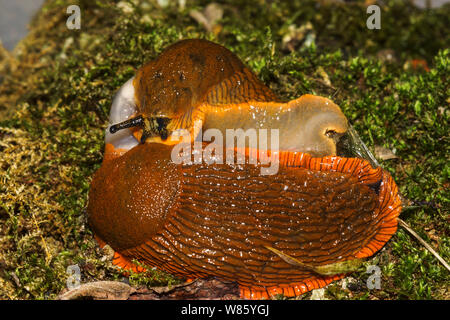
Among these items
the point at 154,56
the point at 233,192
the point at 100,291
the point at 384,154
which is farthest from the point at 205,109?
the point at 384,154

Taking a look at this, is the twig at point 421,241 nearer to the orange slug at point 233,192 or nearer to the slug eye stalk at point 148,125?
the orange slug at point 233,192

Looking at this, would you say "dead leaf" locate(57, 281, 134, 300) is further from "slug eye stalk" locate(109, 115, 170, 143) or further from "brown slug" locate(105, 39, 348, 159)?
"slug eye stalk" locate(109, 115, 170, 143)

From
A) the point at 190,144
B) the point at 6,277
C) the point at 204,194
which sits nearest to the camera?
the point at 204,194

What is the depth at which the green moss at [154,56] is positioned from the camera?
138 inches

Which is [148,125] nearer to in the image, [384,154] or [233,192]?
[233,192]

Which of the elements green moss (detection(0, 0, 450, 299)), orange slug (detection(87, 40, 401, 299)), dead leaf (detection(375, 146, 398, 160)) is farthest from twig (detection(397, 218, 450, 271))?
dead leaf (detection(375, 146, 398, 160))

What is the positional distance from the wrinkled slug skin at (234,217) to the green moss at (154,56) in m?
0.42

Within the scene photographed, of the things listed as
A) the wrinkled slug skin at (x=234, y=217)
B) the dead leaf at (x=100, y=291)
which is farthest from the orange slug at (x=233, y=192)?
the dead leaf at (x=100, y=291)

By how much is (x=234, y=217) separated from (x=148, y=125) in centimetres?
106

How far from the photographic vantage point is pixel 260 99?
3.54 meters

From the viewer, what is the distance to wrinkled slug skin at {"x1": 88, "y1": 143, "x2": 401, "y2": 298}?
2.89 metres
